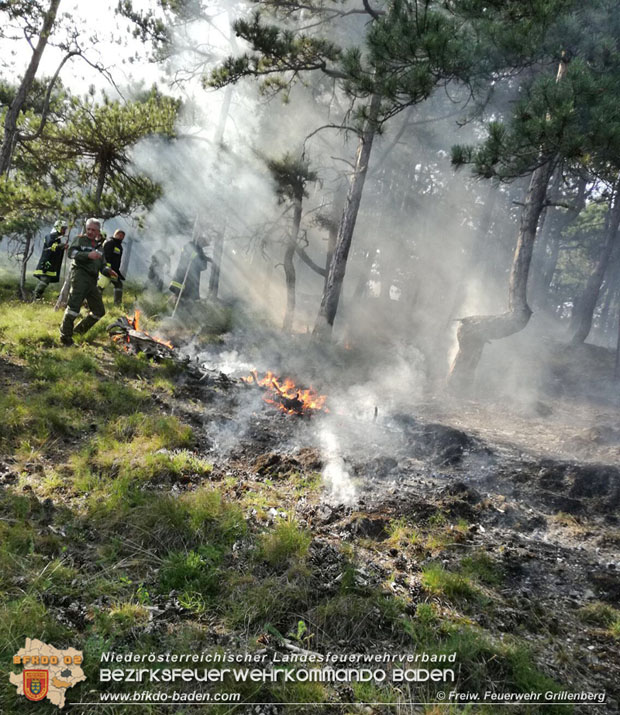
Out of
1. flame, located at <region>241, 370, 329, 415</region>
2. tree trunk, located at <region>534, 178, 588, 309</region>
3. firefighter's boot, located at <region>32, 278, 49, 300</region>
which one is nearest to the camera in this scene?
flame, located at <region>241, 370, 329, 415</region>

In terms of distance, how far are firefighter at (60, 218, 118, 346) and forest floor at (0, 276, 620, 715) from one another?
110 cm

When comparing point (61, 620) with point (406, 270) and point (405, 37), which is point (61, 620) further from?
point (406, 270)

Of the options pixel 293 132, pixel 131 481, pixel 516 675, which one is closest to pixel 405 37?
pixel 131 481

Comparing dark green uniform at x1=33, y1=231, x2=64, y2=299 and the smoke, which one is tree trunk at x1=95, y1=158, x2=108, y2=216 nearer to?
dark green uniform at x1=33, y1=231, x2=64, y2=299

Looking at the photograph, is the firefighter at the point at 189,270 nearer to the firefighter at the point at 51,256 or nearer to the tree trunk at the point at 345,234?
the firefighter at the point at 51,256

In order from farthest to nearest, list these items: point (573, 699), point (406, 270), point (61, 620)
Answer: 1. point (406, 270)
2. point (61, 620)
3. point (573, 699)

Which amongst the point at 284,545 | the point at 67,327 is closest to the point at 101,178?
the point at 67,327

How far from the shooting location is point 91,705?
1922mm

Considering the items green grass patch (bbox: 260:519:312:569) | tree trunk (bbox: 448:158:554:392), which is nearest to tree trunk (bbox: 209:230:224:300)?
tree trunk (bbox: 448:158:554:392)

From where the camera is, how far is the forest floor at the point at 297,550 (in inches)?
87.3

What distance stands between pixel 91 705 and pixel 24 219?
10.9 m

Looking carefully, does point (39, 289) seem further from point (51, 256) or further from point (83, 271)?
point (83, 271)

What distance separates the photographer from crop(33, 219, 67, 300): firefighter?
9523 millimetres

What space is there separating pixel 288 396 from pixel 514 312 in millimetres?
5976
